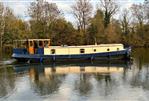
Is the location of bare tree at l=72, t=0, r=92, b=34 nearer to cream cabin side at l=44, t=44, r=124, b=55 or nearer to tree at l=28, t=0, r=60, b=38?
tree at l=28, t=0, r=60, b=38

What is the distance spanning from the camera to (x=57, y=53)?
5269 cm

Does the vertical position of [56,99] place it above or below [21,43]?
below

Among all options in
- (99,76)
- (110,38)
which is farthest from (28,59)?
(110,38)

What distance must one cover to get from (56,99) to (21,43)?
31.6m

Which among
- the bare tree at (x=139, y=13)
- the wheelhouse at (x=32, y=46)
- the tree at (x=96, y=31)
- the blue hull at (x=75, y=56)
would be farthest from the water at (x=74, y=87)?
the bare tree at (x=139, y=13)

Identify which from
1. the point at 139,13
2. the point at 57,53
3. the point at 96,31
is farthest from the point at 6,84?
the point at 139,13

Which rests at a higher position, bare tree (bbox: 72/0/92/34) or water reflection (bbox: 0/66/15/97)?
bare tree (bbox: 72/0/92/34)

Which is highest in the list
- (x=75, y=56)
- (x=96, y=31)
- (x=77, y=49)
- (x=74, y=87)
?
(x=96, y=31)

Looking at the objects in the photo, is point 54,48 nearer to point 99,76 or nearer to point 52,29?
point 99,76

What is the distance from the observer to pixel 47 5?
81375 mm

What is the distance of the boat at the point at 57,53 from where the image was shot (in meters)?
51.6

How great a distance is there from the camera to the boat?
51594 mm

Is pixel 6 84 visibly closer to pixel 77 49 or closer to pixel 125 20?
pixel 77 49

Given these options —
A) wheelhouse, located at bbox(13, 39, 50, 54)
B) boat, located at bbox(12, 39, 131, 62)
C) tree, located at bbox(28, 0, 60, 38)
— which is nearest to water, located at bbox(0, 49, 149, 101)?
boat, located at bbox(12, 39, 131, 62)
